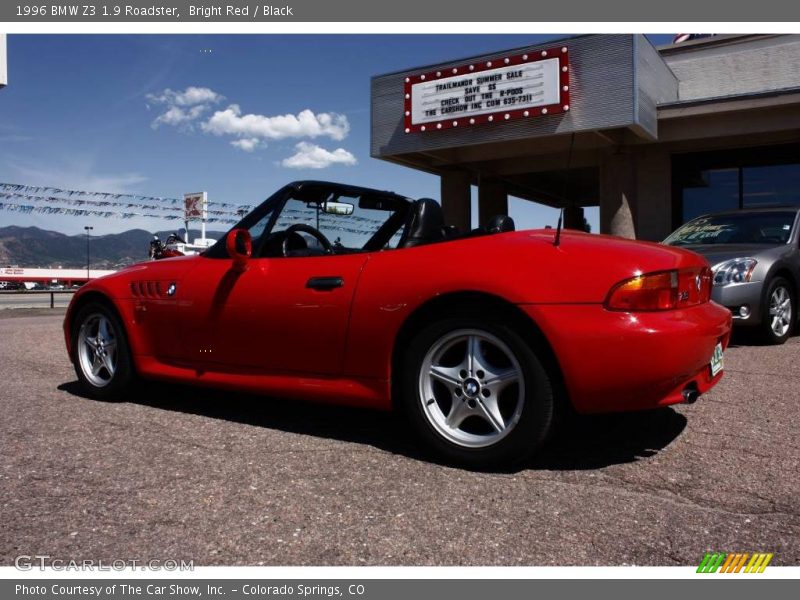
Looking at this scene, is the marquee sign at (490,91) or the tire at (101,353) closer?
A: the tire at (101,353)

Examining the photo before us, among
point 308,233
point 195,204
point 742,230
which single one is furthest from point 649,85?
point 195,204

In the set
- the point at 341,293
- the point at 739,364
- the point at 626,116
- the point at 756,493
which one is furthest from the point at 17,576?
the point at 626,116

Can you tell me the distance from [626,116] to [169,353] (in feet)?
35.2

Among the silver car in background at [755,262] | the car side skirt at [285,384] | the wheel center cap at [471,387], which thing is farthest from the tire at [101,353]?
the silver car in background at [755,262]

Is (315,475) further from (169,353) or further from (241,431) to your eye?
(169,353)

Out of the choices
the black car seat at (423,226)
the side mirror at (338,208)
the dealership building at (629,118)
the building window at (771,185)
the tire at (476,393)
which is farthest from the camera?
the building window at (771,185)

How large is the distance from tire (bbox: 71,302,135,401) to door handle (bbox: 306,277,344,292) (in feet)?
5.04

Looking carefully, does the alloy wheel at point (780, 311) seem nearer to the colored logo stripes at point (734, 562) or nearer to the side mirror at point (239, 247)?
the colored logo stripes at point (734, 562)

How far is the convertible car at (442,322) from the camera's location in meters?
2.50

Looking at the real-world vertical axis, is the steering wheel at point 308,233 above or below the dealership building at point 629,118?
below

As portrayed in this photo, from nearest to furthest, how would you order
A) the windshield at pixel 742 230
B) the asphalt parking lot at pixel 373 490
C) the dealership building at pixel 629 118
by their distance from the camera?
the asphalt parking lot at pixel 373 490
the windshield at pixel 742 230
the dealership building at pixel 629 118

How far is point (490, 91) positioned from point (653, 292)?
39.2 ft

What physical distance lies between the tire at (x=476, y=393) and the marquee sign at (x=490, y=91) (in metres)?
11.1

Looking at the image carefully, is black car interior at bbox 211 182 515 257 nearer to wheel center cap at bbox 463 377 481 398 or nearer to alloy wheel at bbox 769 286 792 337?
wheel center cap at bbox 463 377 481 398
